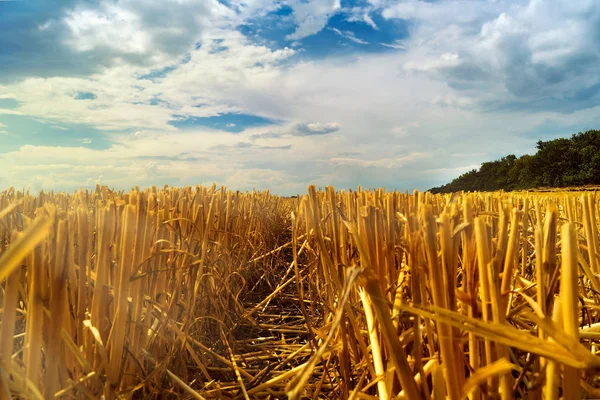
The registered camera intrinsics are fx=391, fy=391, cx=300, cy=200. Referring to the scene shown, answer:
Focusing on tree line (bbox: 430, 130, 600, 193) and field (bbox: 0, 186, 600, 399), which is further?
tree line (bbox: 430, 130, 600, 193)

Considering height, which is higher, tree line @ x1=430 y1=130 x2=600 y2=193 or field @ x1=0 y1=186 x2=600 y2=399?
tree line @ x1=430 y1=130 x2=600 y2=193

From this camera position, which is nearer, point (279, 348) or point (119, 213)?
point (119, 213)

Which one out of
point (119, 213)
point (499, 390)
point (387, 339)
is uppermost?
point (119, 213)

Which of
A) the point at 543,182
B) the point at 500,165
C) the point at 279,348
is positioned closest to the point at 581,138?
the point at 543,182

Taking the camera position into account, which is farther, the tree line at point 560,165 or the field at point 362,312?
the tree line at point 560,165

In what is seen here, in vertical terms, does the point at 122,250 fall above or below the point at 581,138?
below

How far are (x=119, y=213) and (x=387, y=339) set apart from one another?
0.98 m

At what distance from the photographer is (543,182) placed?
92.7ft

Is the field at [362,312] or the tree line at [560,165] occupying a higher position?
the tree line at [560,165]

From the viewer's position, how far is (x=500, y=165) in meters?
34.4

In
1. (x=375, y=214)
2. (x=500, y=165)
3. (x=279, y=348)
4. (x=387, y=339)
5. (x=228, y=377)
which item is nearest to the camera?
(x=387, y=339)

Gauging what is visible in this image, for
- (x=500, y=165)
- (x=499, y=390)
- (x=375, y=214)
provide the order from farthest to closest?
(x=500, y=165)
(x=375, y=214)
(x=499, y=390)

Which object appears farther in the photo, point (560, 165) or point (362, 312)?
point (560, 165)

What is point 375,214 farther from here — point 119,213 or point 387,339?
point 119,213
